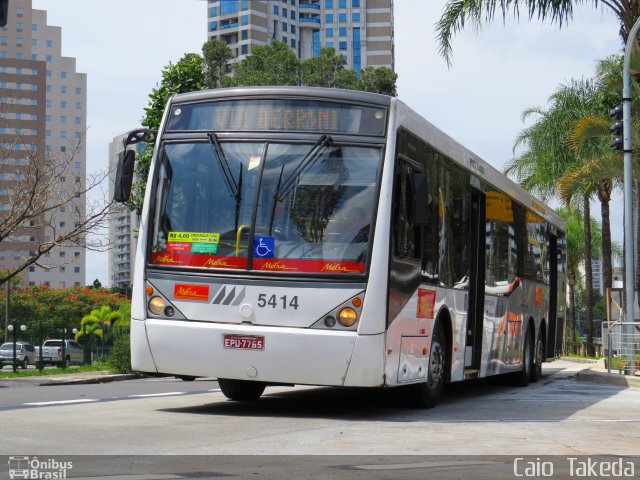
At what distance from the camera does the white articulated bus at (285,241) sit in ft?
37.3

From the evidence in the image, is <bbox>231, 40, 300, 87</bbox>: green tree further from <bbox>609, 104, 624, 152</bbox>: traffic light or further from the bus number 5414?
the bus number 5414

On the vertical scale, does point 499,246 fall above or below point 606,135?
below

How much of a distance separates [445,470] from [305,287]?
13.1 ft

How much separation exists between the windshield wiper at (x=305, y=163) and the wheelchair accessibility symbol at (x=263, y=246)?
435 millimetres

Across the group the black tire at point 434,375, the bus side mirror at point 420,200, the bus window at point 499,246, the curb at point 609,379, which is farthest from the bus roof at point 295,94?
the curb at point 609,379

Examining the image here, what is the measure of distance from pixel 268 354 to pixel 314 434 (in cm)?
156

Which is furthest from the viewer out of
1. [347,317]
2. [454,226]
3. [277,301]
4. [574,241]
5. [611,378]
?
[574,241]

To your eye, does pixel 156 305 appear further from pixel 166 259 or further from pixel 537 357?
pixel 537 357

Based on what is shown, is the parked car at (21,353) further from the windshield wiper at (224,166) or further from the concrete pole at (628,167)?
the windshield wiper at (224,166)

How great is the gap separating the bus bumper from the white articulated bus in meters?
0.01

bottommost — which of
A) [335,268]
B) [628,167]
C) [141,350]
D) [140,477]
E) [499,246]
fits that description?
[140,477]

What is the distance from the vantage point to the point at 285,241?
11547 millimetres

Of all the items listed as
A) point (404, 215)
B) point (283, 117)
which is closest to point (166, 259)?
point (283, 117)

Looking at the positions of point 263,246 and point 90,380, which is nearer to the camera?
point 263,246
